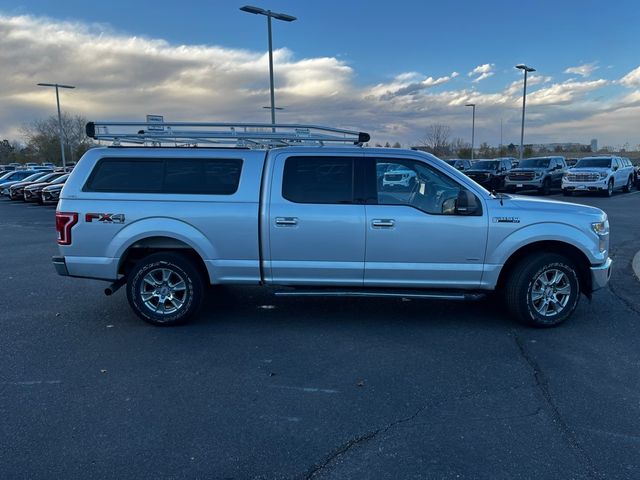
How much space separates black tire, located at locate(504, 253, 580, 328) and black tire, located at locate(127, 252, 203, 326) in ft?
11.2

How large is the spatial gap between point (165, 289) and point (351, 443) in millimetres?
3019

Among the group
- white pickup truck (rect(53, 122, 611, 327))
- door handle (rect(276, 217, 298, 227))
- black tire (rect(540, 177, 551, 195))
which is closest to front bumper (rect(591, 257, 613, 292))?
white pickup truck (rect(53, 122, 611, 327))

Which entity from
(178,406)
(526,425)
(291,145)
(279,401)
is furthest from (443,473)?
(291,145)

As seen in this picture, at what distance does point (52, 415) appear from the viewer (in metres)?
3.45

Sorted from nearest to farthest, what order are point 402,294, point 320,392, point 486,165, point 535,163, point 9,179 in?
point 320,392, point 402,294, point 535,163, point 486,165, point 9,179

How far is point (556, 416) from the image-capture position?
3432 mm

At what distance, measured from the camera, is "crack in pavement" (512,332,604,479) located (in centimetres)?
287

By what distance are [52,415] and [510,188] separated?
24.6 m

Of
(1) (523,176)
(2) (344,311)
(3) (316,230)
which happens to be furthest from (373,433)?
(1) (523,176)

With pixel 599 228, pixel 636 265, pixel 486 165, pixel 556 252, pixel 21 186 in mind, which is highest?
pixel 486 165

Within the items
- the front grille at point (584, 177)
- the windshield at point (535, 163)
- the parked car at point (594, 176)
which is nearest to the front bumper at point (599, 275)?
the parked car at point (594, 176)

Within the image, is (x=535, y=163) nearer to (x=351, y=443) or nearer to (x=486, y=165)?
(x=486, y=165)

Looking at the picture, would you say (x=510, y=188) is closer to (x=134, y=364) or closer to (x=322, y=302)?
(x=322, y=302)

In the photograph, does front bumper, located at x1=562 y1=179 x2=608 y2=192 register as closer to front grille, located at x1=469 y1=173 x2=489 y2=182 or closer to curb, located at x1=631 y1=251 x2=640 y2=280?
front grille, located at x1=469 y1=173 x2=489 y2=182
